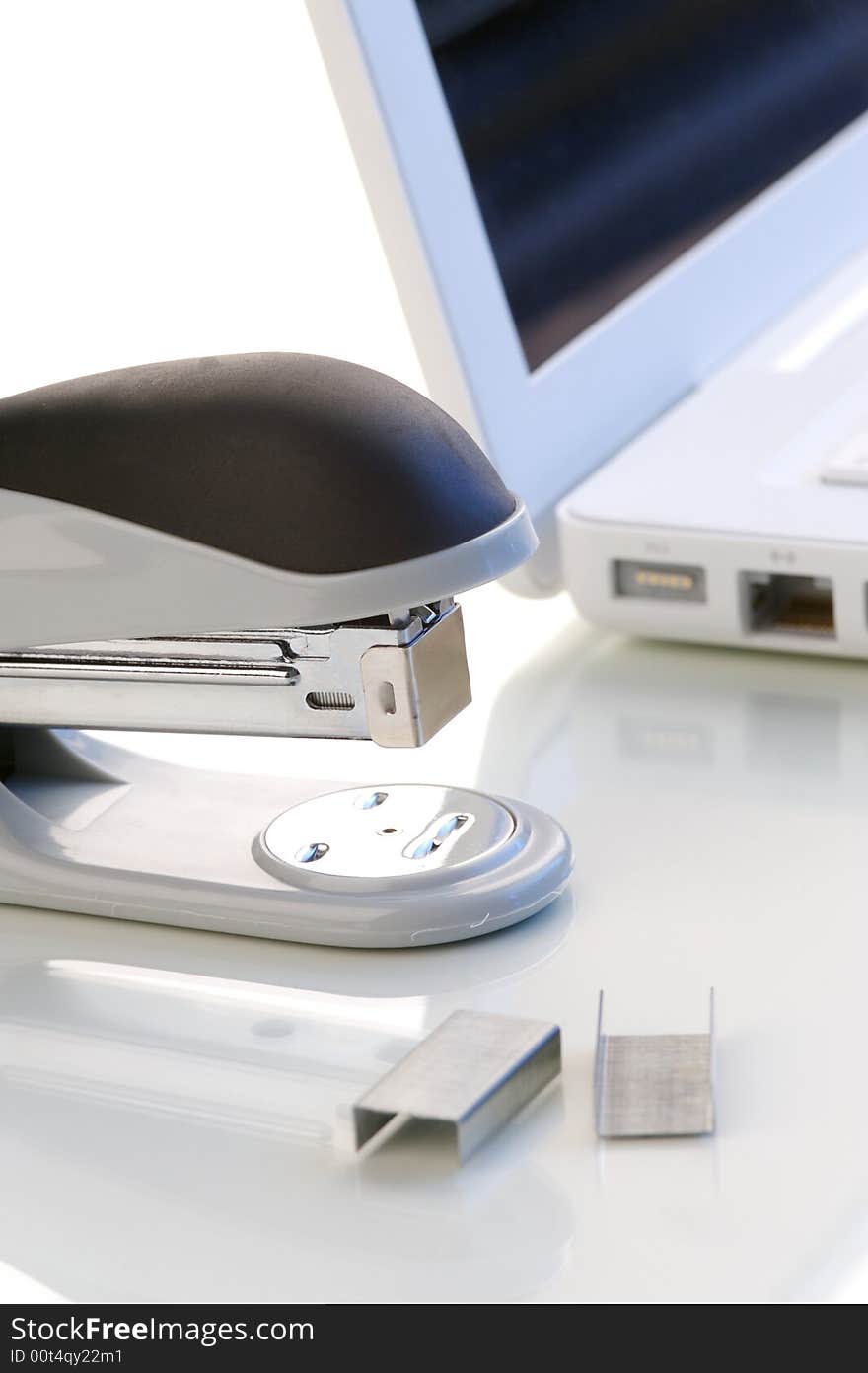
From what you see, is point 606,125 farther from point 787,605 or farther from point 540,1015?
point 540,1015

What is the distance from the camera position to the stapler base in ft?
1.78

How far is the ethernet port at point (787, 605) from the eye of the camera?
29.7 inches

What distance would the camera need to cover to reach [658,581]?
78 centimetres

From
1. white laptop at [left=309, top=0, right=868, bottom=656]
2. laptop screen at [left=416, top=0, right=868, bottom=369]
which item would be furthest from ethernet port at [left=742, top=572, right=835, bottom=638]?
laptop screen at [left=416, top=0, right=868, bottom=369]

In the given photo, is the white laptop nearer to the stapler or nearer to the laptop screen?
the laptop screen

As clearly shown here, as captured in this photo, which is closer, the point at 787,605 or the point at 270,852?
the point at 270,852

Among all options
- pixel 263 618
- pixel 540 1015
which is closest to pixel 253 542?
pixel 263 618

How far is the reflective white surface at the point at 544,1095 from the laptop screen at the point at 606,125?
249 mm

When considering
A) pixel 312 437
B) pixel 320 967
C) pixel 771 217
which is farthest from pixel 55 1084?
pixel 771 217

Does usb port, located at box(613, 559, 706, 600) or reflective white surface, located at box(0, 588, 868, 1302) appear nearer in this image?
reflective white surface, located at box(0, 588, 868, 1302)

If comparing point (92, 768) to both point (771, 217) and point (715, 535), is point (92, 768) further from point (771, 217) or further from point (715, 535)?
point (771, 217)

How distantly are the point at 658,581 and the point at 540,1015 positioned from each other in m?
0.31

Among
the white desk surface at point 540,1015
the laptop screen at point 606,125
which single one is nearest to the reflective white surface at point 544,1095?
the white desk surface at point 540,1015

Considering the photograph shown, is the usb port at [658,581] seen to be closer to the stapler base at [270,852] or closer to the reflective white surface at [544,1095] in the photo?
the reflective white surface at [544,1095]
